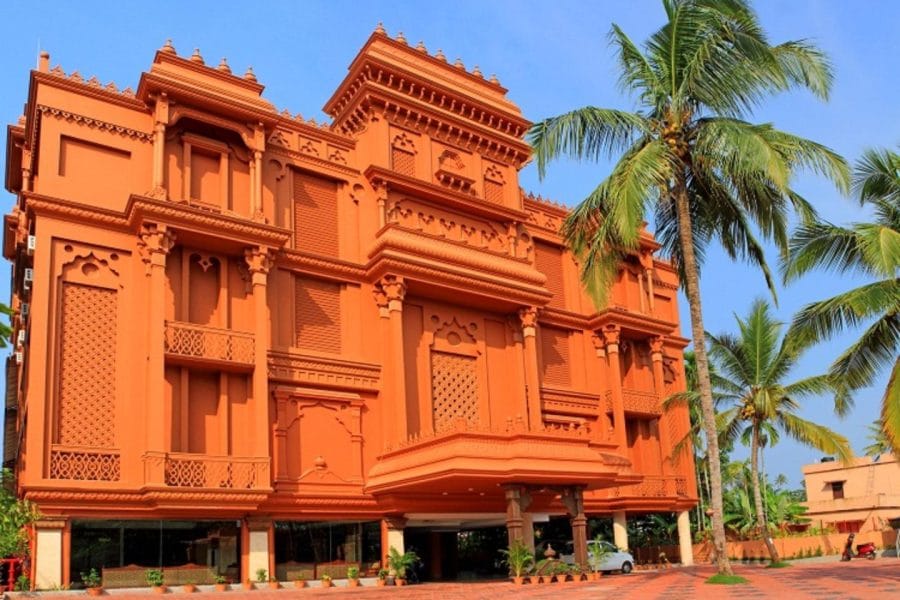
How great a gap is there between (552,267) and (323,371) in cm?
1034

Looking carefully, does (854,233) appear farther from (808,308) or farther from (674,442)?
(674,442)

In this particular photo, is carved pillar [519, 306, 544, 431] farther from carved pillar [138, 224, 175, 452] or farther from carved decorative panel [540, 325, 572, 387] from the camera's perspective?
carved pillar [138, 224, 175, 452]

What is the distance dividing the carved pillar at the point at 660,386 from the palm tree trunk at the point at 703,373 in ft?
41.6

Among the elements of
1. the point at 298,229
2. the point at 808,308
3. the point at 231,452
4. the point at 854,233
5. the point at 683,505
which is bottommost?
the point at 683,505

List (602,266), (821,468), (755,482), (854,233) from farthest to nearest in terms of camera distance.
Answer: (821,468), (755,482), (602,266), (854,233)

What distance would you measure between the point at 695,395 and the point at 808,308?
1201 centimetres

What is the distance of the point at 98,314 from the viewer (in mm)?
18781

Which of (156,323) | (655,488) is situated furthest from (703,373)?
(655,488)

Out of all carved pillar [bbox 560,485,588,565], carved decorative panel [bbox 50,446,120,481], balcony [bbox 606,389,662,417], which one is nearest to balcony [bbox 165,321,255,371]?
carved decorative panel [bbox 50,446,120,481]

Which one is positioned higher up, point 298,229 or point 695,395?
point 298,229

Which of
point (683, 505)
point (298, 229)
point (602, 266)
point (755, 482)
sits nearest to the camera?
point (602, 266)

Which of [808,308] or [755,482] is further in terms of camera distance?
[755,482]

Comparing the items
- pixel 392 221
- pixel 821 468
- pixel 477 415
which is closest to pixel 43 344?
pixel 392 221

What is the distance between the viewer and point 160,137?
65.5 ft
